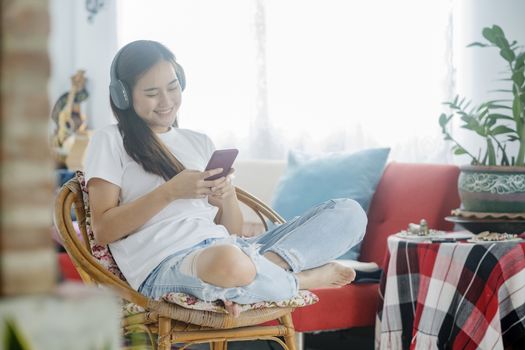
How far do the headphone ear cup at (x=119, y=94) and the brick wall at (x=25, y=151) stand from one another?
5.22ft

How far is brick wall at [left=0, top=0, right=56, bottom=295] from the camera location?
45cm

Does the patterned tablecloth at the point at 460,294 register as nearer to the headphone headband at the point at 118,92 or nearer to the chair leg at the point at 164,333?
the chair leg at the point at 164,333

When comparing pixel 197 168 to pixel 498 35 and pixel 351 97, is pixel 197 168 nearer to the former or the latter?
pixel 498 35

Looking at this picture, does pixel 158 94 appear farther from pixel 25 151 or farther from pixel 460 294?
pixel 25 151

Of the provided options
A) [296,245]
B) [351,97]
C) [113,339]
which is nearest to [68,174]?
[351,97]

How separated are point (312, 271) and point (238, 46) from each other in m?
2.43

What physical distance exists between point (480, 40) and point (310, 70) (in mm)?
861

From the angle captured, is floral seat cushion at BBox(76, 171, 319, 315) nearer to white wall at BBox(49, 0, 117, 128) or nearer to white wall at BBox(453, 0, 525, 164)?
white wall at BBox(453, 0, 525, 164)

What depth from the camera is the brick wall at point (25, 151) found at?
45cm

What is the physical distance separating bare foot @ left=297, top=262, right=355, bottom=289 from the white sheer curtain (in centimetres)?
172

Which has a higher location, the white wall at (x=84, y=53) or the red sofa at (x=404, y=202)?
the white wall at (x=84, y=53)

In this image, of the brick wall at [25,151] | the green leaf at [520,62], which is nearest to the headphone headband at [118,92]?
the green leaf at [520,62]

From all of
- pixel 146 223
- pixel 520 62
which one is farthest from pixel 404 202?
pixel 146 223

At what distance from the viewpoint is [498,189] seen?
2488mm
